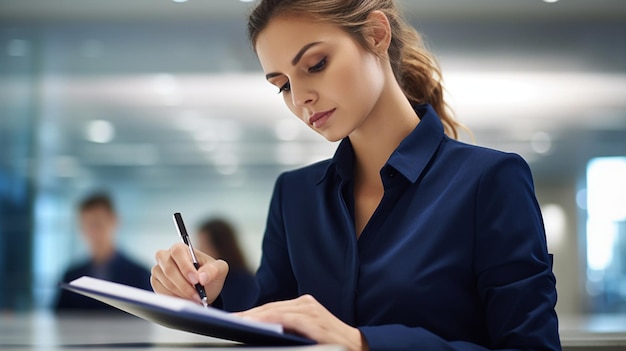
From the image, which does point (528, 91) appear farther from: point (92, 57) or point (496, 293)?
point (496, 293)

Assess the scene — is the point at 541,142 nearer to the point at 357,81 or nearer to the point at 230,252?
the point at 230,252

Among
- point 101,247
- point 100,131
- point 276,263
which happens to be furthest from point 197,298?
point 100,131

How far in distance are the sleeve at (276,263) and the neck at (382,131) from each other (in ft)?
0.61

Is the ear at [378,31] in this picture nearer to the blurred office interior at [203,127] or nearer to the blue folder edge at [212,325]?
the blue folder edge at [212,325]

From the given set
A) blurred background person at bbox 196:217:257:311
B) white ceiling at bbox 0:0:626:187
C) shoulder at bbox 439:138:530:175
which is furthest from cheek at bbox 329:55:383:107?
white ceiling at bbox 0:0:626:187

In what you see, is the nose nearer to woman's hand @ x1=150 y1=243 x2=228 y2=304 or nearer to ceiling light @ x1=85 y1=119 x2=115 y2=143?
woman's hand @ x1=150 y1=243 x2=228 y2=304

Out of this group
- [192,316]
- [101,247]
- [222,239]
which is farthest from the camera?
[101,247]

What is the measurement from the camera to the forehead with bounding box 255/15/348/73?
1.13m

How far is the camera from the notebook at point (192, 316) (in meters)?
0.69

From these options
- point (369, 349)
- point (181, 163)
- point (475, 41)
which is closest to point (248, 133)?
point (181, 163)

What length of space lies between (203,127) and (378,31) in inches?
200

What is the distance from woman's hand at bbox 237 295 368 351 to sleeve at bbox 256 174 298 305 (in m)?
0.48

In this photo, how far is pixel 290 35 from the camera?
1.14 m

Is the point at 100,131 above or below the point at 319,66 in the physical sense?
above
